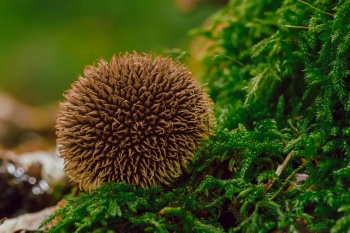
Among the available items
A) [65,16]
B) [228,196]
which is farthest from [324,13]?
[65,16]

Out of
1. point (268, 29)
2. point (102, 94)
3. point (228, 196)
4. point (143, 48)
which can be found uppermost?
point (143, 48)

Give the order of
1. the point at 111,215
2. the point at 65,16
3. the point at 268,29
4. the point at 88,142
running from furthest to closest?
1. the point at 65,16
2. the point at 268,29
3. the point at 88,142
4. the point at 111,215

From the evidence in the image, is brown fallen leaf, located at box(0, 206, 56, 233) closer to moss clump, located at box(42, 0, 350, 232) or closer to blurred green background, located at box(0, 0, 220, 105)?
moss clump, located at box(42, 0, 350, 232)

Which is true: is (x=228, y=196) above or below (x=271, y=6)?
below

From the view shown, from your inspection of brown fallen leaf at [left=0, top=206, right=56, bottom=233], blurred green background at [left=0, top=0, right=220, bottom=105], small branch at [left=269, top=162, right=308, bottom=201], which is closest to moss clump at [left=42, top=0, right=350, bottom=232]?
small branch at [left=269, top=162, right=308, bottom=201]

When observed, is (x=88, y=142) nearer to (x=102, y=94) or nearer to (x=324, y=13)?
(x=102, y=94)

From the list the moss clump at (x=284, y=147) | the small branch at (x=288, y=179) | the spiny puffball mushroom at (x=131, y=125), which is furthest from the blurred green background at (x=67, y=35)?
the small branch at (x=288, y=179)
